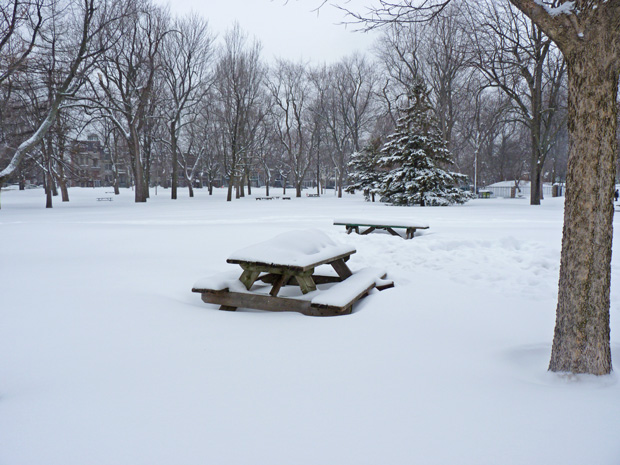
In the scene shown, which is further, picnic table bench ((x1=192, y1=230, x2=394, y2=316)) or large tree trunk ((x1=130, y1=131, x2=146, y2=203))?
large tree trunk ((x1=130, y1=131, x2=146, y2=203))

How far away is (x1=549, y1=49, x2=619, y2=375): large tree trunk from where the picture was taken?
278cm

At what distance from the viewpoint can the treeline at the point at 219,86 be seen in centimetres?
1972

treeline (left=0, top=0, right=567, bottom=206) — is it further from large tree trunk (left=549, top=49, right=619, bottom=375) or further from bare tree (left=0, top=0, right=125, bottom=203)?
large tree trunk (left=549, top=49, right=619, bottom=375)

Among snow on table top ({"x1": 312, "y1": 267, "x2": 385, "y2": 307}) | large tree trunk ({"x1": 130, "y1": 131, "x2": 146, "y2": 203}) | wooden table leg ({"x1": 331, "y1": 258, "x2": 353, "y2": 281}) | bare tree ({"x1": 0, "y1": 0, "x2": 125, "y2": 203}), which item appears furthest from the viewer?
large tree trunk ({"x1": 130, "y1": 131, "x2": 146, "y2": 203})

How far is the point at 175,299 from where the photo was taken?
5.29 meters

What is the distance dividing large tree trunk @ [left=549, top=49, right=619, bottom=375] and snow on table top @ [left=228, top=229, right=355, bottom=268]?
8.31 ft

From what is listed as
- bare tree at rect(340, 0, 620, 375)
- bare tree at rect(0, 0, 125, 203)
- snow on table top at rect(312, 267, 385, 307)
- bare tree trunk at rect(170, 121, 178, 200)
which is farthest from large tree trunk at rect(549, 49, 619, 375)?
bare tree trunk at rect(170, 121, 178, 200)

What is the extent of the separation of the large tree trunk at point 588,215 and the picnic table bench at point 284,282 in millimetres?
2132

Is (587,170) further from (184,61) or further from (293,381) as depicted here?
(184,61)

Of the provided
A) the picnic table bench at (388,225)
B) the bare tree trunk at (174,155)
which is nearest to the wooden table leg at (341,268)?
the picnic table bench at (388,225)

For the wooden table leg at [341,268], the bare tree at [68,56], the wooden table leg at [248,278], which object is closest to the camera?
the wooden table leg at [248,278]

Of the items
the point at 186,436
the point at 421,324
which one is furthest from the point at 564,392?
the point at 186,436

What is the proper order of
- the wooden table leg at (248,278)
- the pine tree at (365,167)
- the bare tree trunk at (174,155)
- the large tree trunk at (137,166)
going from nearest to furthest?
the wooden table leg at (248,278)
the large tree trunk at (137,166)
the bare tree trunk at (174,155)
the pine tree at (365,167)

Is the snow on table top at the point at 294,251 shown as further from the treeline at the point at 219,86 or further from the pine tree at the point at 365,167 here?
the pine tree at the point at 365,167
